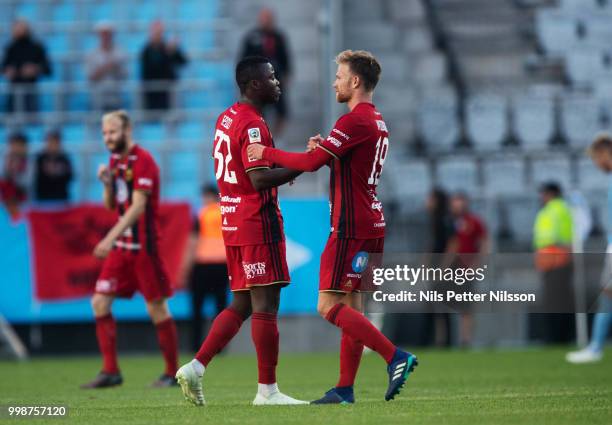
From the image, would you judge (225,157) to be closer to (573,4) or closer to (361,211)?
(361,211)

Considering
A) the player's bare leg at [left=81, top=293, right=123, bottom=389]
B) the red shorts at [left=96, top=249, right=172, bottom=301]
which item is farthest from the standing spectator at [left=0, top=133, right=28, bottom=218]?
the red shorts at [left=96, top=249, right=172, bottom=301]

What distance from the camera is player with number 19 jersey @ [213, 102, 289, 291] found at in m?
7.55

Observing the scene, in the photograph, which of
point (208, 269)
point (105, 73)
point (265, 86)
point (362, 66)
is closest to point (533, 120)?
point (208, 269)

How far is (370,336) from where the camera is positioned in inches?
290

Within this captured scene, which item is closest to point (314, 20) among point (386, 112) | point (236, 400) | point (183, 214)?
point (386, 112)

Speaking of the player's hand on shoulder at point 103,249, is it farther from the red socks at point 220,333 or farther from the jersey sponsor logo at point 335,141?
the jersey sponsor logo at point 335,141

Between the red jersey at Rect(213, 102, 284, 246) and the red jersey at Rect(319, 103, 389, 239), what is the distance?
1.23 feet

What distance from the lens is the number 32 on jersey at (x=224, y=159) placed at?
Result: 7.68 metres

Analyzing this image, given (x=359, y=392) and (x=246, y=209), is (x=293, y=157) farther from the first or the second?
(x=359, y=392)

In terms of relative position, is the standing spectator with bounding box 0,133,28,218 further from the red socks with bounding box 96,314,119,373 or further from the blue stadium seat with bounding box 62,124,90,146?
the red socks with bounding box 96,314,119,373

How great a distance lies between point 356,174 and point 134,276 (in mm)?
3299

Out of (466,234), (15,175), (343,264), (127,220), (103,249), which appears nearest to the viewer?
(343,264)

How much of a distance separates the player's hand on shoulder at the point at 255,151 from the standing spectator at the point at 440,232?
9.79 m

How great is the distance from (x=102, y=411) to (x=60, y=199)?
9.57 metres
